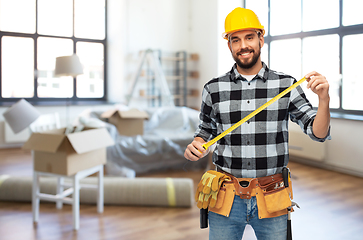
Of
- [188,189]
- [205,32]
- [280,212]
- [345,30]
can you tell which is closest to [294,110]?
[280,212]

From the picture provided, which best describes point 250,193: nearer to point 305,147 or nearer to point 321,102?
point 321,102

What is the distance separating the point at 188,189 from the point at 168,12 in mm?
4926

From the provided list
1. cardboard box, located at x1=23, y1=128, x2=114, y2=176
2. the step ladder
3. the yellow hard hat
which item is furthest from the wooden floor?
the step ladder

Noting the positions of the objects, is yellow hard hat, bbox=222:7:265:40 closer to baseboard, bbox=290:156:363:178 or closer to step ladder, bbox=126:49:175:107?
baseboard, bbox=290:156:363:178

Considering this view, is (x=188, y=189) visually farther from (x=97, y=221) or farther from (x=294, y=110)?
(x=294, y=110)

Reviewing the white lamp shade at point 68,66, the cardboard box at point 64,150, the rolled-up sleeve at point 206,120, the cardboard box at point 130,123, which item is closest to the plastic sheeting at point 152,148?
the cardboard box at point 130,123

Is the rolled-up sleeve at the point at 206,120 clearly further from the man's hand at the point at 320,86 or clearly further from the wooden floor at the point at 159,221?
the wooden floor at the point at 159,221

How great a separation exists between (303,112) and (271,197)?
0.98ft

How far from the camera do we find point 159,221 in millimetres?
2596

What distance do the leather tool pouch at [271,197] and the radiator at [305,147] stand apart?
344 centimetres

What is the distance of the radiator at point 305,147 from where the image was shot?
431 centimetres

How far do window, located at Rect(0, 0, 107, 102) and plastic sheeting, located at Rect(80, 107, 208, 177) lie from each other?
7.75 feet

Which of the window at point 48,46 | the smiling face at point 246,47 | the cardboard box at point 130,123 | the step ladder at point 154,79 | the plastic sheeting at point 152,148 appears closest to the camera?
the smiling face at point 246,47

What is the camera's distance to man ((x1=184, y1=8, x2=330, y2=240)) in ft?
3.53
